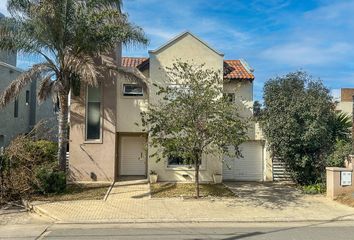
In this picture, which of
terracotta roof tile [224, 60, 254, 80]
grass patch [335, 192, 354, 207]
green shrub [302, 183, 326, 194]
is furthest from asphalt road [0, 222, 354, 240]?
terracotta roof tile [224, 60, 254, 80]

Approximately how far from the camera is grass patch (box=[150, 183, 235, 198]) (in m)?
17.1

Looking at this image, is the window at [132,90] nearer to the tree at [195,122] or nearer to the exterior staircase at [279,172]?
the tree at [195,122]

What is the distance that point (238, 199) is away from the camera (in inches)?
641

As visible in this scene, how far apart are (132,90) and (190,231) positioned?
37.7ft

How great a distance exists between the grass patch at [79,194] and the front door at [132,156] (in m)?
3.67

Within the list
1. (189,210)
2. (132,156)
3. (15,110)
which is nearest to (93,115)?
(132,156)

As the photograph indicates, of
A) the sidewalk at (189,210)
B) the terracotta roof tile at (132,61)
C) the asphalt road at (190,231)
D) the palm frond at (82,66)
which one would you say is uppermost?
the terracotta roof tile at (132,61)

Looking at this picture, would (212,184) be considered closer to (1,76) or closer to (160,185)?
(160,185)

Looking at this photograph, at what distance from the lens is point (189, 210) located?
14.0 meters

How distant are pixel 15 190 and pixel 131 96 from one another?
7.58 metres

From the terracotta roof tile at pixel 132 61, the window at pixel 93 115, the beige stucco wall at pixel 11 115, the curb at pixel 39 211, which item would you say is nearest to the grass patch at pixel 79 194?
the curb at pixel 39 211

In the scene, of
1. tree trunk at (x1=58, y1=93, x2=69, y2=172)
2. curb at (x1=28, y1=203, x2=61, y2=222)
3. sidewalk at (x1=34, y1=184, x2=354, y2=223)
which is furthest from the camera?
tree trunk at (x1=58, y1=93, x2=69, y2=172)

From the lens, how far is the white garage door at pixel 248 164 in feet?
73.7

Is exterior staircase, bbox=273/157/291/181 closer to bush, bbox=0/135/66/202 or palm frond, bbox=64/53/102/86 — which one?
palm frond, bbox=64/53/102/86
